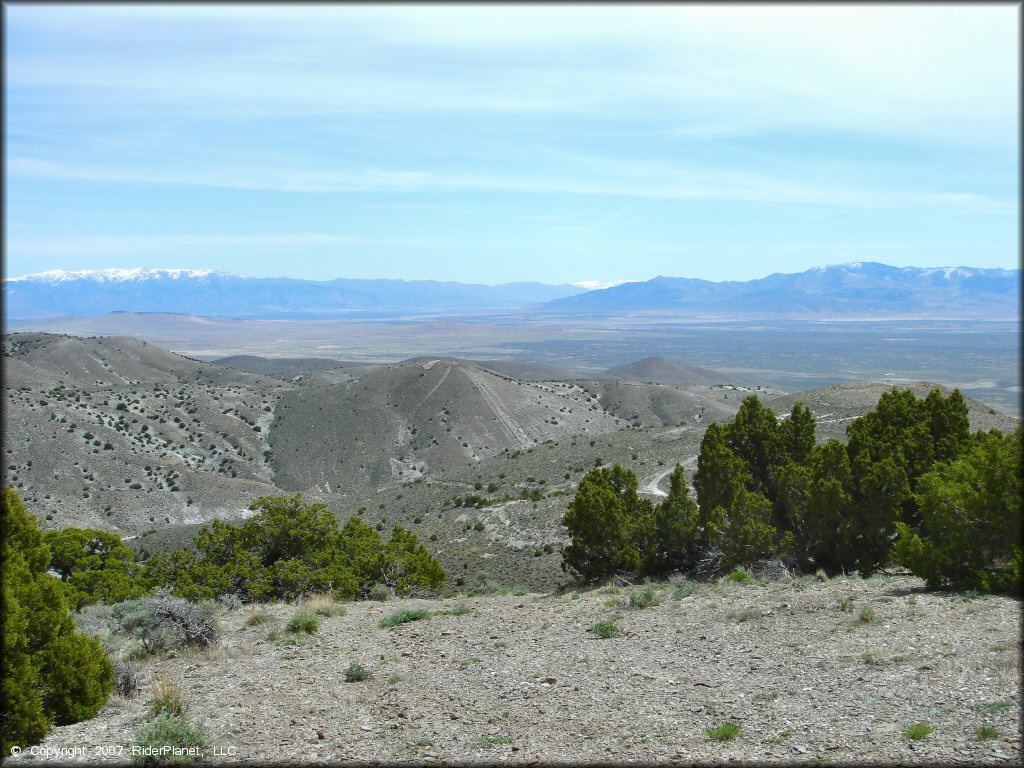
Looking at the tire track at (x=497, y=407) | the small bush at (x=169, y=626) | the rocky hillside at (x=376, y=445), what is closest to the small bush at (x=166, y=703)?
the small bush at (x=169, y=626)

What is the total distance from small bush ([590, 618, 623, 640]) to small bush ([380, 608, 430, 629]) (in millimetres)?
3711

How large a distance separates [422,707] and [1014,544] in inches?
A: 428

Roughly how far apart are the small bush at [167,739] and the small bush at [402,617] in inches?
233

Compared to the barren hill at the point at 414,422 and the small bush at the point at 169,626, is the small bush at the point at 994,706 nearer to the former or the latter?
the small bush at the point at 169,626

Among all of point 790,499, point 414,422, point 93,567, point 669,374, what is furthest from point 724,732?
point 669,374

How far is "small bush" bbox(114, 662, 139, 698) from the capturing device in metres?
10.7

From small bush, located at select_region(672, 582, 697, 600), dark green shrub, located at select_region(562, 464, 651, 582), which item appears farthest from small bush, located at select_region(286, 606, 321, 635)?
dark green shrub, located at select_region(562, 464, 651, 582)

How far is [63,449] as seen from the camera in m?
60.3

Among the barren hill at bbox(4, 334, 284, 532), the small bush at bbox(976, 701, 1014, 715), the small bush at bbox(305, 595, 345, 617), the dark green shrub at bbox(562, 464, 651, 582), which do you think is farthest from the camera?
the barren hill at bbox(4, 334, 284, 532)

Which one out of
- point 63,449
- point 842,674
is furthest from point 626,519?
point 63,449

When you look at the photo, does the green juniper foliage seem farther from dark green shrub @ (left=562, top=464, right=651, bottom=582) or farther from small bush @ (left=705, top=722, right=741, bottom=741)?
small bush @ (left=705, top=722, right=741, bottom=741)

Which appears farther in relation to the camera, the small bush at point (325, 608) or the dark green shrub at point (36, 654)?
the small bush at point (325, 608)

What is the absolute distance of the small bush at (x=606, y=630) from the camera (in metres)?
13.0

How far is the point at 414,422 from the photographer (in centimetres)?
7944
